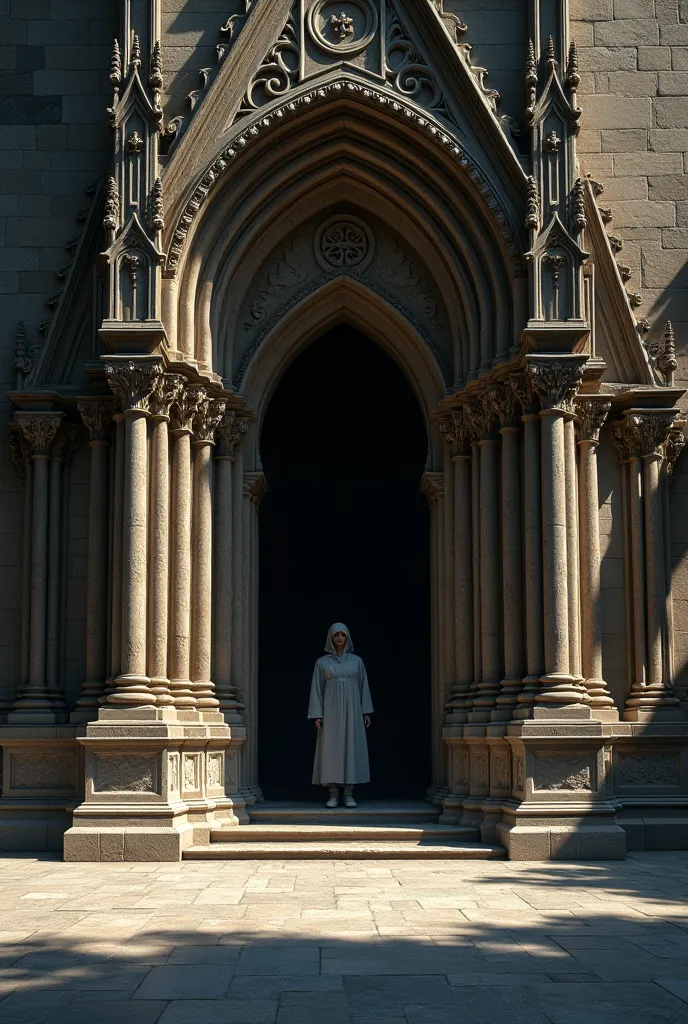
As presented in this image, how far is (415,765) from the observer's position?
75.6 feet

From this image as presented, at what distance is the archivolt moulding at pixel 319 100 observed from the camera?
1534cm

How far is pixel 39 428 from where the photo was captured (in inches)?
612

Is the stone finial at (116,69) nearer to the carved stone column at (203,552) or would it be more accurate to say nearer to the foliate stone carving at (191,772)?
the carved stone column at (203,552)

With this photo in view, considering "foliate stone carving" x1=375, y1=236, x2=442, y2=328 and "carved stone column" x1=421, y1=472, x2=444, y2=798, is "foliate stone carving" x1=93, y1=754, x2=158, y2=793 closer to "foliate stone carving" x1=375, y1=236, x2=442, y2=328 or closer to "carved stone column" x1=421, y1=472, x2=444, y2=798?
"carved stone column" x1=421, y1=472, x2=444, y2=798

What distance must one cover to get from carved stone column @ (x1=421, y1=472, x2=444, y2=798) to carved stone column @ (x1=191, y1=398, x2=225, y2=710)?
110 inches

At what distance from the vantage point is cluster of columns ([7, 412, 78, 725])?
50.0 feet

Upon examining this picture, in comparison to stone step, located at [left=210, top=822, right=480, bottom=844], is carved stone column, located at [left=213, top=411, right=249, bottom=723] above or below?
above

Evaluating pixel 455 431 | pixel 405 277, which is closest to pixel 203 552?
pixel 455 431

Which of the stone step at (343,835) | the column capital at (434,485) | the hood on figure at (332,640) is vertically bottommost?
Answer: the stone step at (343,835)

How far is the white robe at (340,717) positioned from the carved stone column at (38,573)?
3375 millimetres

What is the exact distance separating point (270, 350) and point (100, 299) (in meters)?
2.25

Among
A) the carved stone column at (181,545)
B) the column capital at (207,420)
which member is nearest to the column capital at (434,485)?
the column capital at (207,420)

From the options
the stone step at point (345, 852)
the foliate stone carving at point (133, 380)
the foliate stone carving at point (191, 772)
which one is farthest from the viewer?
the foliate stone carving at point (133, 380)

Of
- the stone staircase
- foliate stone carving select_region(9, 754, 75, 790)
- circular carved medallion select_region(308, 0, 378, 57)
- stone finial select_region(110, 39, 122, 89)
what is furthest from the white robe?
circular carved medallion select_region(308, 0, 378, 57)
